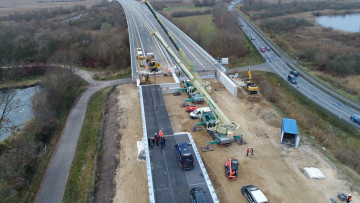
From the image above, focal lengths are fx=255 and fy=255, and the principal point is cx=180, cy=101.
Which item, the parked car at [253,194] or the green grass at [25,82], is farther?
the green grass at [25,82]

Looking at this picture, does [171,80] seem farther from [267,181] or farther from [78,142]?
[267,181]

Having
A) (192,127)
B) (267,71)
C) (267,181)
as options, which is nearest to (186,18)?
(267,71)

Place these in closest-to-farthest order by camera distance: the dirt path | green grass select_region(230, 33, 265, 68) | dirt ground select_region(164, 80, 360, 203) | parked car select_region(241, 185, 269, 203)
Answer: parked car select_region(241, 185, 269, 203) → dirt ground select_region(164, 80, 360, 203) → the dirt path → green grass select_region(230, 33, 265, 68)

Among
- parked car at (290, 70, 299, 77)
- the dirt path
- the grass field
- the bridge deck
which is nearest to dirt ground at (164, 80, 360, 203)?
the bridge deck

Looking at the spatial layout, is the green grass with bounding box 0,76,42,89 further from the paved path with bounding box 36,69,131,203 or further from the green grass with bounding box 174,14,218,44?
the green grass with bounding box 174,14,218,44

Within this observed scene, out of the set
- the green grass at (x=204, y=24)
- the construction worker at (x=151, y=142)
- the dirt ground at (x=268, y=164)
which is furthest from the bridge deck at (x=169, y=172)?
the green grass at (x=204, y=24)

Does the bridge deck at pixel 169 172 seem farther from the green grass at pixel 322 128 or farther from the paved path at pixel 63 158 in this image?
the green grass at pixel 322 128

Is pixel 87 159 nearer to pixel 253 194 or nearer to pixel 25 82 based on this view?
pixel 253 194
